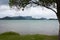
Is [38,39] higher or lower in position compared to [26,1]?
lower

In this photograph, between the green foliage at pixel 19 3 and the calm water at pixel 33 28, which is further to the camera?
the calm water at pixel 33 28

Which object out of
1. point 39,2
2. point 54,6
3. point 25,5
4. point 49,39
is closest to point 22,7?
point 25,5

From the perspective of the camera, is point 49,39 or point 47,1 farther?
point 49,39

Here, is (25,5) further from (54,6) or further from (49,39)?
(49,39)

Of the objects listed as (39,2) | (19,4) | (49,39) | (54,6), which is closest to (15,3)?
(19,4)

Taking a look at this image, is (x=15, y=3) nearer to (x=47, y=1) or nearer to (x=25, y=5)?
(x=25, y=5)

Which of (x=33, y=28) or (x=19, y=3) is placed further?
(x=33, y=28)

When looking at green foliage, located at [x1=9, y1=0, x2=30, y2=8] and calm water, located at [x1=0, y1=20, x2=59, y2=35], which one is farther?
calm water, located at [x1=0, y1=20, x2=59, y2=35]

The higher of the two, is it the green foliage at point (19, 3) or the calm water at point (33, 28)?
the green foliage at point (19, 3)

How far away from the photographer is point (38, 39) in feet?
71.4

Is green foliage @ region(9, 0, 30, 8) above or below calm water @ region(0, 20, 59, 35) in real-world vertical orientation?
above

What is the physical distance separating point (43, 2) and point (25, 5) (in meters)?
1.63

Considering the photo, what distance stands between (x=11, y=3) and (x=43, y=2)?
283 centimetres

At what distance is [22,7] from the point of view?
19.6 metres
